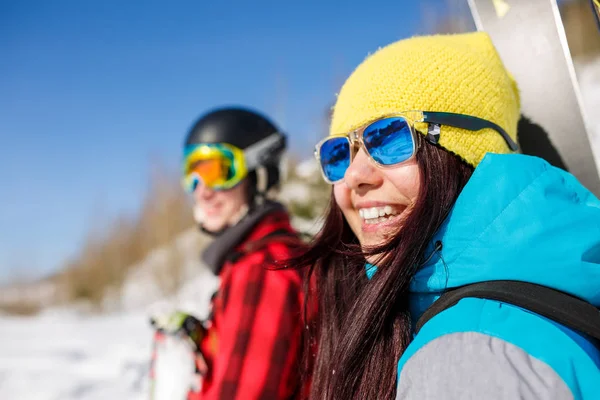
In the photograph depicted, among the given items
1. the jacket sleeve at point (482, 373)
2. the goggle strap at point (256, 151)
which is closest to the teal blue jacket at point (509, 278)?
the jacket sleeve at point (482, 373)

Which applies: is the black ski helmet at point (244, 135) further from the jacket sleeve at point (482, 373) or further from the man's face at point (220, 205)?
the jacket sleeve at point (482, 373)

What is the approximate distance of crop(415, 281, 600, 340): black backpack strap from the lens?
0.82 meters

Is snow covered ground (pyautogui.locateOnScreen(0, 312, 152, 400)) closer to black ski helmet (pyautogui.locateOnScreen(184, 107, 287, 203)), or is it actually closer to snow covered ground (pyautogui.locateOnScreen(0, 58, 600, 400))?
snow covered ground (pyautogui.locateOnScreen(0, 58, 600, 400))

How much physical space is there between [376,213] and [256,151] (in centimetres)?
151

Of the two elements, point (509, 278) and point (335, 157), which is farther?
point (335, 157)

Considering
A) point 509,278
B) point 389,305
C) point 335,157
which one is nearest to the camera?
point 509,278

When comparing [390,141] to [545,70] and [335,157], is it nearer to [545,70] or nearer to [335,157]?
[335,157]

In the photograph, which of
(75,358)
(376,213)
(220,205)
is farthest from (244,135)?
(75,358)

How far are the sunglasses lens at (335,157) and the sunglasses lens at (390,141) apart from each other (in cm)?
13

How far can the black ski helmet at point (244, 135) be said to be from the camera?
2.60 metres

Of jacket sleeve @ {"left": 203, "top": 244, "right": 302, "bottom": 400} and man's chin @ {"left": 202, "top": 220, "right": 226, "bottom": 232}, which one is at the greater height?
man's chin @ {"left": 202, "top": 220, "right": 226, "bottom": 232}

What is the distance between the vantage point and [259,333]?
1726 millimetres

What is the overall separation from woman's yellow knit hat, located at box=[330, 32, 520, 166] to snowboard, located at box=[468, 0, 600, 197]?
1.69 feet

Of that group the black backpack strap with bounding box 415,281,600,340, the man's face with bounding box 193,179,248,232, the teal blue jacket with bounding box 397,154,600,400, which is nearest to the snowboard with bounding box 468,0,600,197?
the teal blue jacket with bounding box 397,154,600,400
